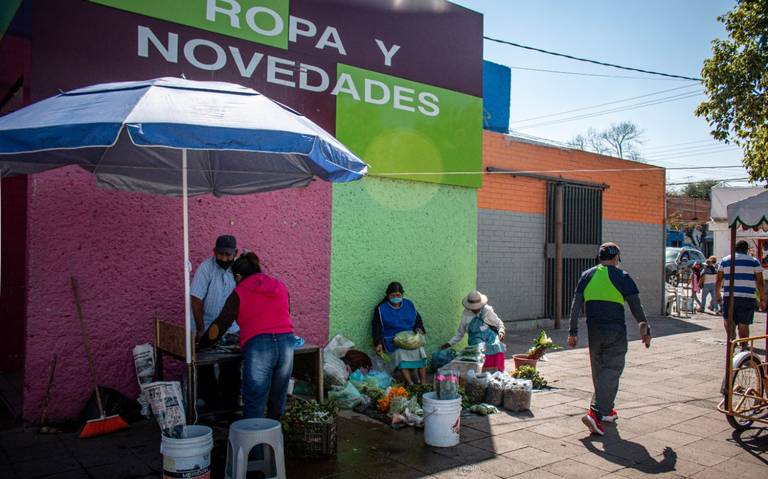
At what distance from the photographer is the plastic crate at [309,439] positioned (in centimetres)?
503

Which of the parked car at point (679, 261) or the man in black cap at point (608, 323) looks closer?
the man in black cap at point (608, 323)

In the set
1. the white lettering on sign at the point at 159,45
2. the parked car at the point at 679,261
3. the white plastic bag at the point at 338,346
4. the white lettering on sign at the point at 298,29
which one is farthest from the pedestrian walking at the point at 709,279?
the white lettering on sign at the point at 159,45

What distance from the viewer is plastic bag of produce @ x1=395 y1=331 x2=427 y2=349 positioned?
746 centimetres

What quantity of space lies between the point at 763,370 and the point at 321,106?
18.6 ft

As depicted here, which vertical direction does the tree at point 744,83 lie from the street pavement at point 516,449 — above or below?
above

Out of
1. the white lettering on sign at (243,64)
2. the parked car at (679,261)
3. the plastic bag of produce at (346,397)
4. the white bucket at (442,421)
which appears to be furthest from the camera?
the parked car at (679,261)

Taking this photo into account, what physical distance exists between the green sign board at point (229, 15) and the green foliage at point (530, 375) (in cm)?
494

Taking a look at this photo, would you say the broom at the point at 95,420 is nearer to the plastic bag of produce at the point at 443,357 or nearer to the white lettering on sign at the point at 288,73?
the white lettering on sign at the point at 288,73

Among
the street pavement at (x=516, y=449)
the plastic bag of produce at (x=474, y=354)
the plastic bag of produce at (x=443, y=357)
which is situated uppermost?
the plastic bag of produce at (x=474, y=354)

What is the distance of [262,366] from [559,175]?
10.1m

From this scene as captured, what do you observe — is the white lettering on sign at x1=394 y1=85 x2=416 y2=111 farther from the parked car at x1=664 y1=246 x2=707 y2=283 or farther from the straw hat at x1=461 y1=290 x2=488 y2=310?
the parked car at x1=664 y1=246 x2=707 y2=283

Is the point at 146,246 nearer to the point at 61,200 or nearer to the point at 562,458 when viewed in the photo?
the point at 61,200

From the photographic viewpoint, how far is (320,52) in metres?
7.61

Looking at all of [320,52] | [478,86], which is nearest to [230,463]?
[320,52]
